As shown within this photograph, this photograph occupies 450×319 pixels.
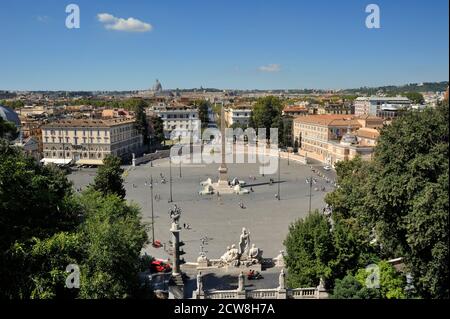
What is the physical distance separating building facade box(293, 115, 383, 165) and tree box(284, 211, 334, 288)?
37636 millimetres

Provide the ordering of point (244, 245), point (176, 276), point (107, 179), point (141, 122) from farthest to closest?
point (141, 122), point (107, 179), point (244, 245), point (176, 276)

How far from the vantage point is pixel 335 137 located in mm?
68562

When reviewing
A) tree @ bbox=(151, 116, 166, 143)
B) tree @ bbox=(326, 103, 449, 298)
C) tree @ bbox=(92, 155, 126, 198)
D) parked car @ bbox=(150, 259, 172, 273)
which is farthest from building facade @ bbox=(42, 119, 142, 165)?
tree @ bbox=(326, 103, 449, 298)

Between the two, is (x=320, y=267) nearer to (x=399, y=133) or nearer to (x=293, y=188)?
(x=399, y=133)

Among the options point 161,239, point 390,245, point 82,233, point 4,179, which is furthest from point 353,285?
point 161,239

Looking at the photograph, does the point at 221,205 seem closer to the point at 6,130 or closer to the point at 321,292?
the point at 6,130

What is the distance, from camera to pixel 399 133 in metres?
17.4

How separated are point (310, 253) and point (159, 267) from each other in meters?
8.66

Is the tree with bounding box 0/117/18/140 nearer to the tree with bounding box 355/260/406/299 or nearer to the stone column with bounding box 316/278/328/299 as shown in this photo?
the stone column with bounding box 316/278/328/299

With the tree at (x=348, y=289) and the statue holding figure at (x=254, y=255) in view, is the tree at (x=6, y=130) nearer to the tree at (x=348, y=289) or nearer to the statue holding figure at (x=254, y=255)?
the statue holding figure at (x=254, y=255)

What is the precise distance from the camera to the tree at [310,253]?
1862 cm

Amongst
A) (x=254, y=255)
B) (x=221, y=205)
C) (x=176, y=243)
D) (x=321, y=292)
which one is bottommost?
(x=221, y=205)

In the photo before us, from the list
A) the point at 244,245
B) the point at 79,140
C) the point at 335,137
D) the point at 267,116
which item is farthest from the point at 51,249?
the point at 267,116

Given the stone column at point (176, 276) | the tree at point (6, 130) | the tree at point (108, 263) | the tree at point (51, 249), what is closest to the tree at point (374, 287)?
the tree at point (108, 263)
